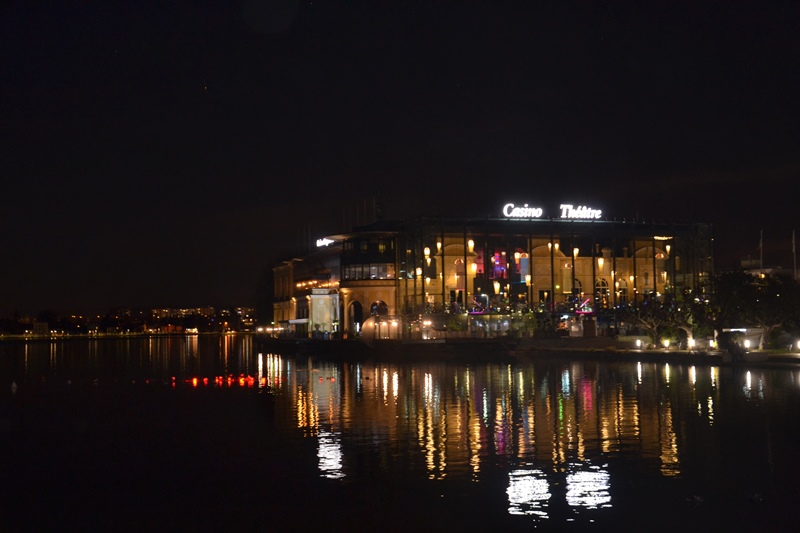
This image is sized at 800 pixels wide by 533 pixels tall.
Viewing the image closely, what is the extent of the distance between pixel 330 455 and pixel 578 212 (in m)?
106

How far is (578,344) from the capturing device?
86.6 metres

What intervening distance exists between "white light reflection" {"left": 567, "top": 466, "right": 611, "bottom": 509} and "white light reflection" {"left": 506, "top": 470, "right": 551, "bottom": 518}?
1.71 ft

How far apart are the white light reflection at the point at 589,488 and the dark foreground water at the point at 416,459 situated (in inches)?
2.3

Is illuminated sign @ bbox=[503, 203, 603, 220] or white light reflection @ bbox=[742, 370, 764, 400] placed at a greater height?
illuminated sign @ bbox=[503, 203, 603, 220]

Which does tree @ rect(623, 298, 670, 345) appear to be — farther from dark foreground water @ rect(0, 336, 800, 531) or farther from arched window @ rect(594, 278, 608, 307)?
arched window @ rect(594, 278, 608, 307)

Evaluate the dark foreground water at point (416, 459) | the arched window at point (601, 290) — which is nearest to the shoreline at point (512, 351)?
the dark foreground water at point (416, 459)

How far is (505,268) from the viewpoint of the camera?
124312 millimetres

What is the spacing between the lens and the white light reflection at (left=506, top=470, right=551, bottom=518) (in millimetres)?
17453

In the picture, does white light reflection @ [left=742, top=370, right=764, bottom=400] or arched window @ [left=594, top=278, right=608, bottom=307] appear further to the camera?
arched window @ [left=594, top=278, right=608, bottom=307]

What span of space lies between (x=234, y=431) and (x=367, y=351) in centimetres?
6601

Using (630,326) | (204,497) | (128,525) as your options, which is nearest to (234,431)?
(204,497)

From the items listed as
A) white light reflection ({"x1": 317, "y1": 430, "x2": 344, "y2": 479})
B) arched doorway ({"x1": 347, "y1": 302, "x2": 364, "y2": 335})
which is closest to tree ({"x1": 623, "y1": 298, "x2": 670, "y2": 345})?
arched doorway ({"x1": 347, "y1": 302, "x2": 364, "y2": 335})

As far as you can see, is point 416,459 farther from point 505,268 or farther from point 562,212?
point 562,212

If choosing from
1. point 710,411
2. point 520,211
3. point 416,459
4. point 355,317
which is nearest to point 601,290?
point 520,211
